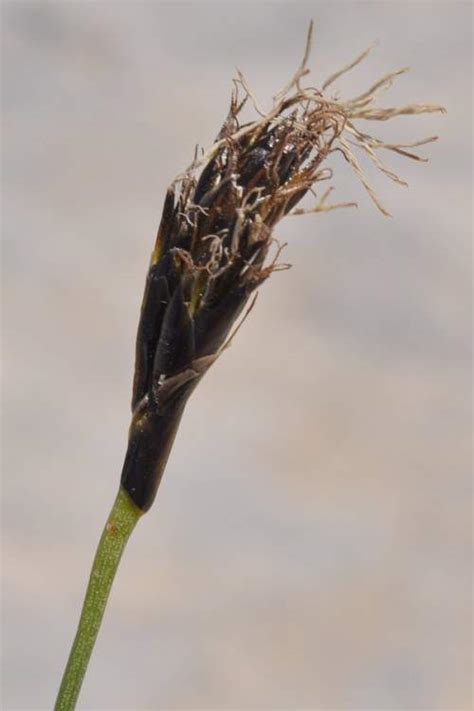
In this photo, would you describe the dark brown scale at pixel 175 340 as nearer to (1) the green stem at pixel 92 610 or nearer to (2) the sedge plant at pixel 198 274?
(2) the sedge plant at pixel 198 274

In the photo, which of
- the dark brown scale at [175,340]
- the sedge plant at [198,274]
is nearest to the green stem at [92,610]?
the sedge plant at [198,274]

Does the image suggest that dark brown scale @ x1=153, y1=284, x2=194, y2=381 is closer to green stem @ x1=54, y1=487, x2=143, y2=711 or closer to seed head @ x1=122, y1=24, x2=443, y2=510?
seed head @ x1=122, y1=24, x2=443, y2=510

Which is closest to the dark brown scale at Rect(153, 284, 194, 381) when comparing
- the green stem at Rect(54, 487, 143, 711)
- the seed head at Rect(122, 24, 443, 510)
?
the seed head at Rect(122, 24, 443, 510)

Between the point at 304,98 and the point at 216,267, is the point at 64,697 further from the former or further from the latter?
the point at 304,98

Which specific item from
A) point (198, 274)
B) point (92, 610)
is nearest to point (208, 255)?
point (198, 274)

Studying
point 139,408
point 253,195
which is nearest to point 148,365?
point 139,408

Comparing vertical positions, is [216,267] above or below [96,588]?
above

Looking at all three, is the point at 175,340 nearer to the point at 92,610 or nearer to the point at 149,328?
the point at 149,328
